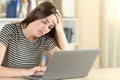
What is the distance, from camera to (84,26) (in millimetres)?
3648

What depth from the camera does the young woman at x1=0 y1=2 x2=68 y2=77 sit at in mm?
1945

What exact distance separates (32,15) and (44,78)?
579 mm

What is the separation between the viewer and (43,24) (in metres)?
1.95

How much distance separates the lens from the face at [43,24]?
1938mm

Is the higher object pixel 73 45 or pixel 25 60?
pixel 25 60

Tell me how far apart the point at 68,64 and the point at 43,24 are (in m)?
0.44

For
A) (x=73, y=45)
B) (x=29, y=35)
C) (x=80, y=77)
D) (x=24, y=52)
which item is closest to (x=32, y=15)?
(x=29, y=35)

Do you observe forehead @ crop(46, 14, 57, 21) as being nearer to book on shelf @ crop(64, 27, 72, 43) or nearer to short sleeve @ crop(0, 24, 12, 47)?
short sleeve @ crop(0, 24, 12, 47)

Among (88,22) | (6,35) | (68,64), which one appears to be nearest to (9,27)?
(6,35)

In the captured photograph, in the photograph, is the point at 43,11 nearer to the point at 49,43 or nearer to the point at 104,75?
the point at 49,43

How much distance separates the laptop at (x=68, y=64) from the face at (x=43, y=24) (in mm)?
388

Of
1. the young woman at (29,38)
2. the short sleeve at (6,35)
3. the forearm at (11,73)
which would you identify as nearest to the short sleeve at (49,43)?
the young woman at (29,38)

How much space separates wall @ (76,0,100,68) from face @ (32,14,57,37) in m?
1.68

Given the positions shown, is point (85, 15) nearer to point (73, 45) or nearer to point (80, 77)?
point (73, 45)
